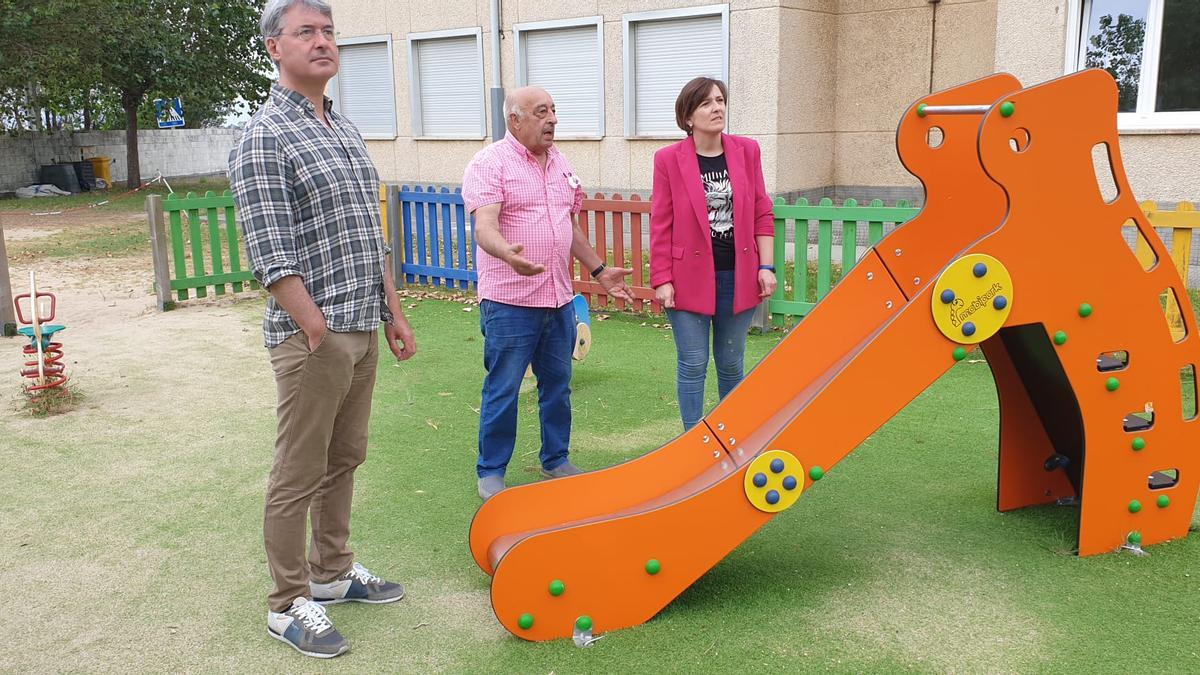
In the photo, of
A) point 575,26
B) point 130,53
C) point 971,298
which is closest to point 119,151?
point 130,53

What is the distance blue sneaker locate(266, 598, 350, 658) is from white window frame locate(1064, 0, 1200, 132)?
918cm

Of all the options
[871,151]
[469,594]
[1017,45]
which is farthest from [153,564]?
[871,151]

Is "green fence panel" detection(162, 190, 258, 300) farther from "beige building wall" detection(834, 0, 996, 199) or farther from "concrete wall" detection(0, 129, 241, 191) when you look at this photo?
"concrete wall" detection(0, 129, 241, 191)

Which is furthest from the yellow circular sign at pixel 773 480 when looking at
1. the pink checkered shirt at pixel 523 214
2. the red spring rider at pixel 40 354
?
the red spring rider at pixel 40 354

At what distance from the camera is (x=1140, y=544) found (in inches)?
146

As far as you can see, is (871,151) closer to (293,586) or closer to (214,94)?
(293,586)

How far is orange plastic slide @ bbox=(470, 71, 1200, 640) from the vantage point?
126 inches

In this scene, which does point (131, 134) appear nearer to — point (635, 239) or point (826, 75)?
point (826, 75)

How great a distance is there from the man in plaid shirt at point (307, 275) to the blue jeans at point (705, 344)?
1.52 metres

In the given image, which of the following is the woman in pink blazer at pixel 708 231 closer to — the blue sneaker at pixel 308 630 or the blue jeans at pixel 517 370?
the blue jeans at pixel 517 370

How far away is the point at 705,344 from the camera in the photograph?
14.7 ft

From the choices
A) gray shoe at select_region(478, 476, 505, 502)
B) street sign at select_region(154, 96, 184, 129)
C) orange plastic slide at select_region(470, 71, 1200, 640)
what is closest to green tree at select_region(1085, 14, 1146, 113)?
orange plastic slide at select_region(470, 71, 1200, 640)

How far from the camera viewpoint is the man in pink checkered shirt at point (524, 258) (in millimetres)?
4070

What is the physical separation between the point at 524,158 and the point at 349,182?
126 cm
